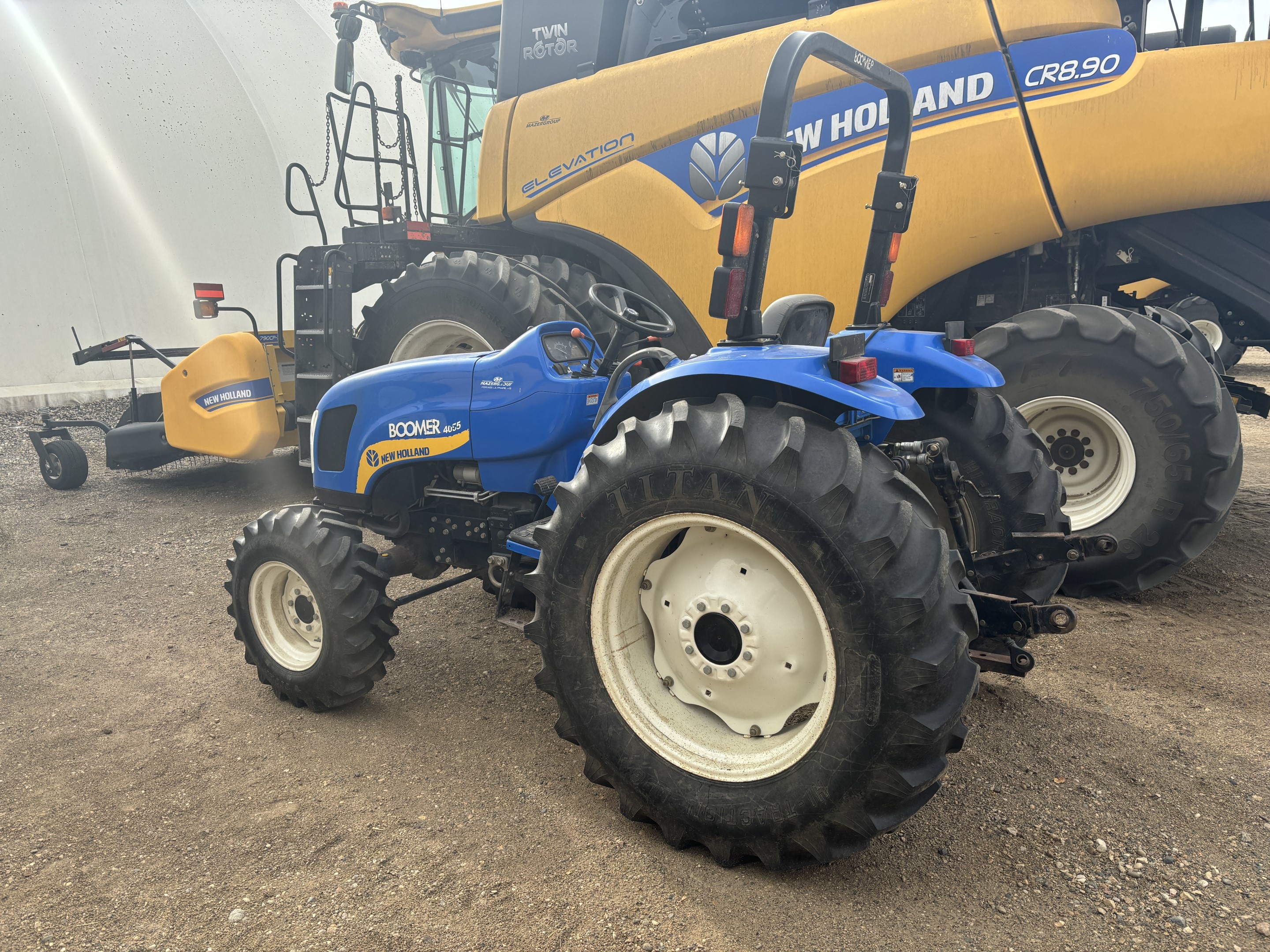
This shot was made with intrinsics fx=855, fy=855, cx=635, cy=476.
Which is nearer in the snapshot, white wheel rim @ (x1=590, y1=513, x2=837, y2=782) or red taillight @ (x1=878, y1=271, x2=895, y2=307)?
white wheel rim @ (x1=590, y1=513, x2=837, y2=782)

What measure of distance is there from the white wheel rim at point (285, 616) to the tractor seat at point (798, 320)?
1.82 m

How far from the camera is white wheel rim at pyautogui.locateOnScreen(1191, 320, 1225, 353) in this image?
739cm

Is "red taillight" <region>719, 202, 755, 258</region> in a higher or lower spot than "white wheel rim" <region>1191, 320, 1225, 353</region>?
higher

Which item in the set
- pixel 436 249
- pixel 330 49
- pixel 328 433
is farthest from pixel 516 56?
pixel 330 49

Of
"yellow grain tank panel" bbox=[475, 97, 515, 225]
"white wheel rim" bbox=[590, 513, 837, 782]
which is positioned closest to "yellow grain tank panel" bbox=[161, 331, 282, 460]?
"yellow grain tank panel" bbox=[475, 97, 515, 225]

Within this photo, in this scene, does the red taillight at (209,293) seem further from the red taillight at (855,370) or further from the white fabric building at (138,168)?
the red taillight at (855,370)

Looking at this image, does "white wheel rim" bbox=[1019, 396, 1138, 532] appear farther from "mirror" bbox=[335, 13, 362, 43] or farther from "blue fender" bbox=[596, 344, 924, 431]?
"mirror" bbox=[335, 13, 362, 43]

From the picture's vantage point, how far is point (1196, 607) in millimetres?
3637

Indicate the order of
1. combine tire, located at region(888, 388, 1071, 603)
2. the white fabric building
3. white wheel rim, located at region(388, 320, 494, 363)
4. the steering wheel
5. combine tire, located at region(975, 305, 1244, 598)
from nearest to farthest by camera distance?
combine tire, located at region(888, 388, 1071, 603), the steering wheel, combine tire, located at region(975, 305, 1244, 598), white wheel rim, located at region(388, 320, 494, 363), the white fabric building

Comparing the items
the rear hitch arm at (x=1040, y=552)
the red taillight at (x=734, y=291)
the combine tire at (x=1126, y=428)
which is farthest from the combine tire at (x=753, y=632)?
the combine tire at (x=1126, y=428)

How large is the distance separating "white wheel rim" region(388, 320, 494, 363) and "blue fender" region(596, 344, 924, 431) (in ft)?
9.14

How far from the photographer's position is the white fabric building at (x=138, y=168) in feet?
33.2

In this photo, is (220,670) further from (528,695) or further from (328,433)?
(528,695)

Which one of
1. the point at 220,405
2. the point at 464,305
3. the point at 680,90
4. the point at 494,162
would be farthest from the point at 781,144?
the point at 220,405
